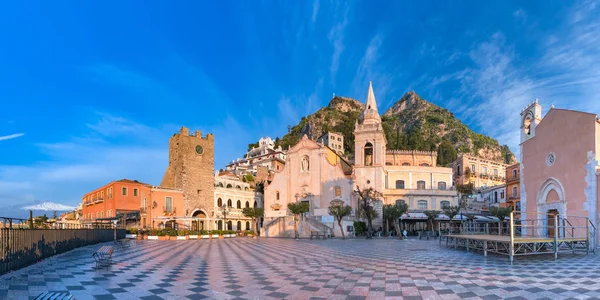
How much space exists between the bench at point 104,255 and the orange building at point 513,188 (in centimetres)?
5262

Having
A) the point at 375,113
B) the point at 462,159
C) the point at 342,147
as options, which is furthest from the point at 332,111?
the point at 375,113

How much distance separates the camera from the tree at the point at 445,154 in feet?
287

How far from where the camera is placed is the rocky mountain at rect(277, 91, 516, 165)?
93.9 m

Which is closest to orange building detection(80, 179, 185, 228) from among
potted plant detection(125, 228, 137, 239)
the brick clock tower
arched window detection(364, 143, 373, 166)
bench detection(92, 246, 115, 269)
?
the brick clock tower

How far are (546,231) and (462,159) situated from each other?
4979 centimetres

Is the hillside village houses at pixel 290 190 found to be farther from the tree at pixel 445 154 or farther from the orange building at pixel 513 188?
the tree at pixel 445 154

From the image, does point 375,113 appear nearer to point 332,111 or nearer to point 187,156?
point 187,156

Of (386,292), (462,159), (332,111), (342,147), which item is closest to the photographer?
(386,292)

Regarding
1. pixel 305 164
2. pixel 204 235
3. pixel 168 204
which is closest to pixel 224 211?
pixel 168 204

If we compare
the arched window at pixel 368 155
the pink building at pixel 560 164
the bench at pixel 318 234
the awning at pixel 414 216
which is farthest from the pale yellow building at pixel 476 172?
the pink building at pixel 560 164

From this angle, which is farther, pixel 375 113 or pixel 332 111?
pixel 332 111

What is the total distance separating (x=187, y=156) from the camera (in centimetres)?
4834

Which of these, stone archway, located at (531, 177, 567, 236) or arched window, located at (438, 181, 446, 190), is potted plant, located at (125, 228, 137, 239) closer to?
stone archway, located at (531, 177, 567, 236)

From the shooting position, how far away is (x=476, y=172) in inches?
2749
